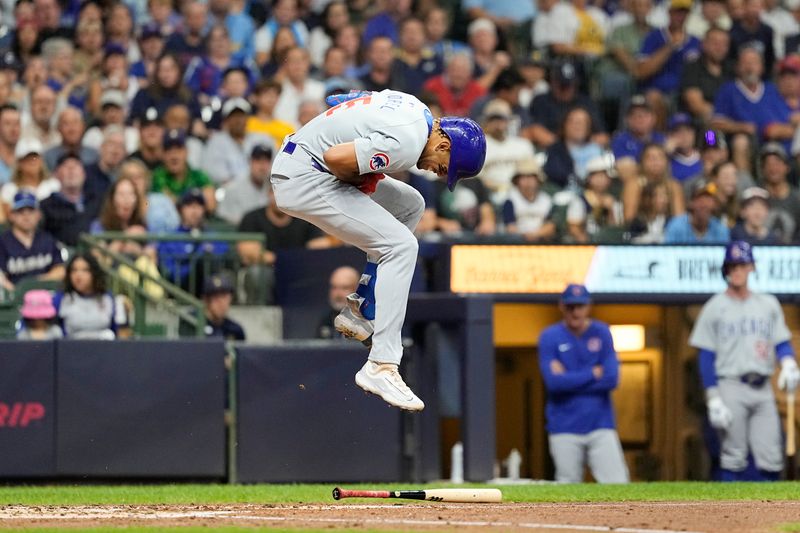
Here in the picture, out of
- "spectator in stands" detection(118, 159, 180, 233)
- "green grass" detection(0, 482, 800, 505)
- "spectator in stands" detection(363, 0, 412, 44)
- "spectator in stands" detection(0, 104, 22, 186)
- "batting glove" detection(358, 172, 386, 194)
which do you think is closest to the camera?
"batting glove" detection(358, 172, 386, 194)

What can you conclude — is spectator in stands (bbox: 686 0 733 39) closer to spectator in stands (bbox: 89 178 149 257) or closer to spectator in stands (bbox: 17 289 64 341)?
spectator in stands (bbox: 89 178 149 257)

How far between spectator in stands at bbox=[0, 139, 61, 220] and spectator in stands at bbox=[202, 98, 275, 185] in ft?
5.76

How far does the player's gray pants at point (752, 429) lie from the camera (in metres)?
12.9

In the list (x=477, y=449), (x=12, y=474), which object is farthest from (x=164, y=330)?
(x=477, y=449)

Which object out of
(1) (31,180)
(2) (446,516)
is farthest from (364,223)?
(1) (31,180)

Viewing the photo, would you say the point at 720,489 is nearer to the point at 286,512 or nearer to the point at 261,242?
the point at 286,512

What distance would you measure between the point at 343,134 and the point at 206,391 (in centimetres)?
483

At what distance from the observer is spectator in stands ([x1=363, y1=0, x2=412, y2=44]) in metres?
17.9

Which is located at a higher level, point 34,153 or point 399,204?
point 34,153

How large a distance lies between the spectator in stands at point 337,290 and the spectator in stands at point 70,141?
2.82 metres

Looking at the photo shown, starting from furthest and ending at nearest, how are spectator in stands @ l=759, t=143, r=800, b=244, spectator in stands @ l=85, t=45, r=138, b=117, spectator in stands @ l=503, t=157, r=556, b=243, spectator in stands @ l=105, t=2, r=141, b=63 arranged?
1. spectator in stands @ l=105, t=2, r=141, b=63
2. spectator in stands @ l=85, t=45, r=138, b=117
3. spectator in stands @ l=759, t=143, r=800, b=244
4. spectator in stands @ l=503, t=157, r=556, b=243


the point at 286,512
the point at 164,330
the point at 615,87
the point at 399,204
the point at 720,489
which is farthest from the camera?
the point at 615,87

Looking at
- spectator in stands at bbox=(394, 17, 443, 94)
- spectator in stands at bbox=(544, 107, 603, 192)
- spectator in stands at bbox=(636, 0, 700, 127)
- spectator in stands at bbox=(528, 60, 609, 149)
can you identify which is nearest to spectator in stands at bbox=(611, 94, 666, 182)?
spectator in stands at bbox=(528, 60, 609, 149)

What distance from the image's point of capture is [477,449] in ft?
42.9
